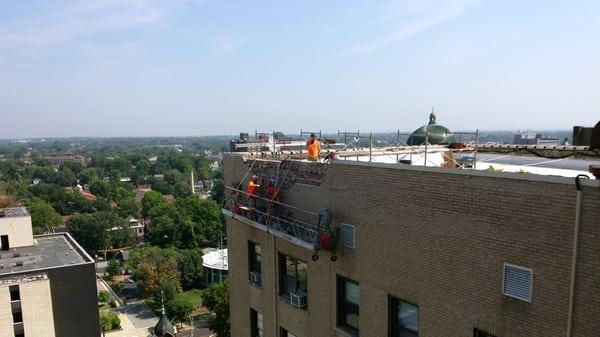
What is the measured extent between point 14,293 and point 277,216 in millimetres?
33463

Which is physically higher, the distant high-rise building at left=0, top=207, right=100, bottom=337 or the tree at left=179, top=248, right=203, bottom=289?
the distant high-rise building at left=0, top=207, right=100, bottom=337

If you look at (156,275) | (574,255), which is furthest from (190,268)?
(574,255)

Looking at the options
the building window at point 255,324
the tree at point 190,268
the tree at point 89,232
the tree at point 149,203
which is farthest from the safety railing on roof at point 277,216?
the tree at point 149,203

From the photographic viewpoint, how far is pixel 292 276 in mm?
17500

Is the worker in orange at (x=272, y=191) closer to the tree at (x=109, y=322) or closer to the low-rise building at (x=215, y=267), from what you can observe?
the tree at (x=109, y=322)

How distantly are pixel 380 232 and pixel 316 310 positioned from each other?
15.2ft

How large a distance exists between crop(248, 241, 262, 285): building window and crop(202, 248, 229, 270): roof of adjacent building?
73.7 m

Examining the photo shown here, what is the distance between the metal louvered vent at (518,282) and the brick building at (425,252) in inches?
0.8

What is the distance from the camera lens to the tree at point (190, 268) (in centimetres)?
9719

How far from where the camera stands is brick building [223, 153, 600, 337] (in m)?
8.99

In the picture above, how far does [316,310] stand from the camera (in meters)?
16.0

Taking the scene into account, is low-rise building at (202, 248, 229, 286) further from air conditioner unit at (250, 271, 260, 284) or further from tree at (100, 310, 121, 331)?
air conditioner unit at (250, 271, 260, 284)

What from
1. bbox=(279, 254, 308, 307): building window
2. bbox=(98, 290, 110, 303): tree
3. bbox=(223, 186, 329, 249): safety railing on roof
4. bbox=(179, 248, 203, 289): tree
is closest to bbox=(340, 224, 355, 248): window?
bbox=(223, 186, 329, 249): safety railing on roof

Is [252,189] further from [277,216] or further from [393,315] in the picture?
[393,315]
